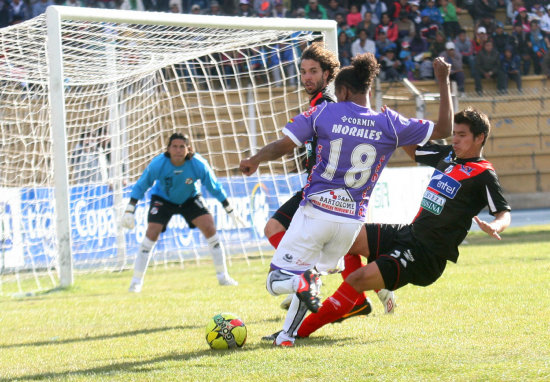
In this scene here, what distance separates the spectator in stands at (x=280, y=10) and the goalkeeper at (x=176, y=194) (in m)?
11.3

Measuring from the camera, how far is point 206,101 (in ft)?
55.4

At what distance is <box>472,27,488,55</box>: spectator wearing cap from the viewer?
2219 centimetres

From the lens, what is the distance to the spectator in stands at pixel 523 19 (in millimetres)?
22969

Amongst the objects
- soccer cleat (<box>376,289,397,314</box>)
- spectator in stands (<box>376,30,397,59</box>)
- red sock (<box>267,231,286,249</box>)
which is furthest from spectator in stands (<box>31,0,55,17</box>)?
soccer cleat (<box>376,289,397,314</box>)

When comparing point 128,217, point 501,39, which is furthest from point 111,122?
point 501,39

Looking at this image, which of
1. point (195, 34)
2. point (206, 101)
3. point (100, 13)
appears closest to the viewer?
point (100, 13)

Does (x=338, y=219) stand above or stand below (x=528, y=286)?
above

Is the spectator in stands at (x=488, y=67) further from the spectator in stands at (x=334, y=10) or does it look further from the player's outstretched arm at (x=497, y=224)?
the player's outstretched arm at (x=497, y=224)

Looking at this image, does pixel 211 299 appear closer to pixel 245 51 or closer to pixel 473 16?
pixel 245 51

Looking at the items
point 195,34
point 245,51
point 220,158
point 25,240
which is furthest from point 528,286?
point 220,158

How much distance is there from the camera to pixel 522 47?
896 inches

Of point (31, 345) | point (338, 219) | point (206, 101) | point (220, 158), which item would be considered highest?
point (338, 219)

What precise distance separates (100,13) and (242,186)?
594 centimetres

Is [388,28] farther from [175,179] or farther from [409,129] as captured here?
[409,129]
